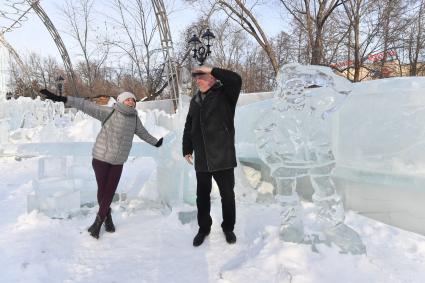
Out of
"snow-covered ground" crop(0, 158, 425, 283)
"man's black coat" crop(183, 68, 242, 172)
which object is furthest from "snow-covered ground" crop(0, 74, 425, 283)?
"man's black coat" crop(183, 68, 242, 172)

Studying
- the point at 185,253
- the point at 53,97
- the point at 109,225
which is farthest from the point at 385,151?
the point at 53,97

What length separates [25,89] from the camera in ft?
106

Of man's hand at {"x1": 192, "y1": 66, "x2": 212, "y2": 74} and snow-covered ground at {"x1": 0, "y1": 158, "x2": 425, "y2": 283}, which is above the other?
man's hand at {"x1": 192, "y1": 66, "x2": 212, "y2": 74}

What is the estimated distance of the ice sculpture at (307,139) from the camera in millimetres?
2809

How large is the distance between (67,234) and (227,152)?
1687mm

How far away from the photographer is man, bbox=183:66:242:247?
3.00m

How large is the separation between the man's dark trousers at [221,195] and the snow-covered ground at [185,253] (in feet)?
0.47

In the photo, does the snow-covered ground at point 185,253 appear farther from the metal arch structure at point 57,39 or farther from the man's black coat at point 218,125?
the metal arch structure at point 57,39

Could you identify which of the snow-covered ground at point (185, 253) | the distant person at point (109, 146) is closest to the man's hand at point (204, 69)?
the distant person at point (109, 146)

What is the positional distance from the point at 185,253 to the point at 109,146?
3.97 ft

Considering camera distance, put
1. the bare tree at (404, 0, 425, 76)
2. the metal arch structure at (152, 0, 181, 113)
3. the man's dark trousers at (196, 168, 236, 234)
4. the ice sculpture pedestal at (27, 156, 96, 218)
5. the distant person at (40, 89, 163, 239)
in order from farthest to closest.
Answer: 1. the bare tree at (404, 0, 425, 76)
2. the metal arch structure at (152, 0, 181, 113)
3. the ice sculpture pedestal at (27, 156, 96, 218)
4. the distant person at (40, 89, 163, 239)
5. the man's dark trousers at (196, 168, 236, 234)

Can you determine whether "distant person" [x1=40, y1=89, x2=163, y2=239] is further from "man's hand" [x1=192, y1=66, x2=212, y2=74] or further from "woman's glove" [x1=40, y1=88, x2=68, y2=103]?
"man's hand" [x1=192, y1=66, x2=212, y2=74]

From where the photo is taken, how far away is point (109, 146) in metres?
3.48

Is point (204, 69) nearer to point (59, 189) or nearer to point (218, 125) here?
point (218, 125)
